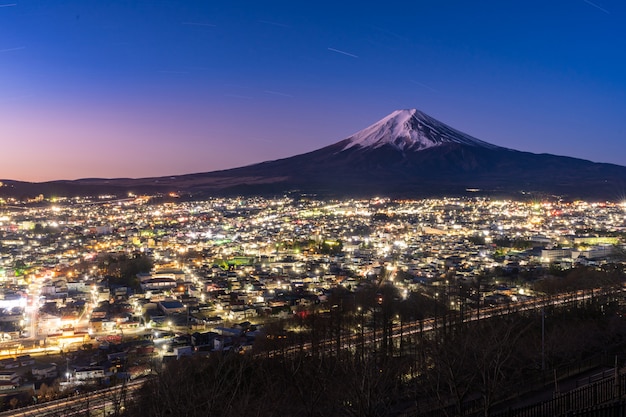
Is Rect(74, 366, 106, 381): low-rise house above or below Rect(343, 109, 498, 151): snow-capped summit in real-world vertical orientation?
below

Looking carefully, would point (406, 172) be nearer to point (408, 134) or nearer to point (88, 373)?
point (408, 134)

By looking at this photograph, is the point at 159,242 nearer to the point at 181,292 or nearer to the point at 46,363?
the point at 181,292

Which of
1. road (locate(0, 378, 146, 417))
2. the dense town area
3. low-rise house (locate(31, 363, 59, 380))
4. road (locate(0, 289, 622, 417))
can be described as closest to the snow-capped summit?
the dense town area

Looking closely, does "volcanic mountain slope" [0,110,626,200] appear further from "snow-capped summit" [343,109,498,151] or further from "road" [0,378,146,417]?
"road" [0,378,146,417]

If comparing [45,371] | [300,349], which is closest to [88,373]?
[45,371]

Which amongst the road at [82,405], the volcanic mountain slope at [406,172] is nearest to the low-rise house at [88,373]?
the road at [82,405]

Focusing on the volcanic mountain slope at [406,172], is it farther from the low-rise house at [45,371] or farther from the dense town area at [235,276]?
the low-rise house at [45,371]
